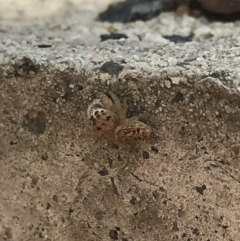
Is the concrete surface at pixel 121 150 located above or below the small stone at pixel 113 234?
above

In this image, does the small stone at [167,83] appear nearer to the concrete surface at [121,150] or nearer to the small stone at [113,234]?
the concrete surface at [121,150]

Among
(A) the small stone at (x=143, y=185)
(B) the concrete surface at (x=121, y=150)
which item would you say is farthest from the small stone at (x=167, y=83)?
(A) the small stone at (x=143, y=185)

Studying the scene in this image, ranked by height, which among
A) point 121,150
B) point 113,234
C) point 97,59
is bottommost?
point 113,234

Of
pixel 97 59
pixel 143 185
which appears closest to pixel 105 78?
pixel 97 59

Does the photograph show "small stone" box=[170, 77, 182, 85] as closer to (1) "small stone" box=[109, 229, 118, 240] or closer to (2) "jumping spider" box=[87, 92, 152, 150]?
(2) "jumping spider" box=[87, 92, 152, 150]

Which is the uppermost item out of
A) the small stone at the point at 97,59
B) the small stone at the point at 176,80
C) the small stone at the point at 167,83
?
the small stone at the point at 97,59

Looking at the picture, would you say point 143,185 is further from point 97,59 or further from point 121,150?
point 97,59

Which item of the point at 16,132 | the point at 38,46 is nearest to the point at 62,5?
the point at 38,46
